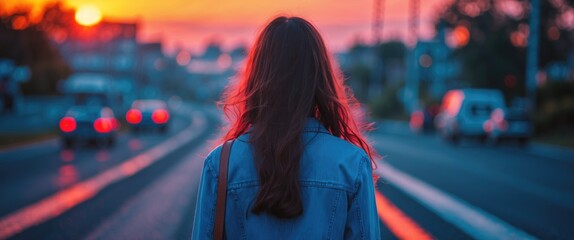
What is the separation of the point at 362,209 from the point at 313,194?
0.62ft

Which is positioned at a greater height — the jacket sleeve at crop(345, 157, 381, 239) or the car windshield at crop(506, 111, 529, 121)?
the jacket sleeve at crop(345, 157, 381, 239)

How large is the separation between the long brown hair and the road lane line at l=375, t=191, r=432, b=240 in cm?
485

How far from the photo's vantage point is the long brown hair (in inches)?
92.9

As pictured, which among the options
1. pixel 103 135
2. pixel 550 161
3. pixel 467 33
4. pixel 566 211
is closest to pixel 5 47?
pixel 467 33

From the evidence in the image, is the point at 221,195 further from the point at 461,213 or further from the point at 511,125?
the point at 511,125

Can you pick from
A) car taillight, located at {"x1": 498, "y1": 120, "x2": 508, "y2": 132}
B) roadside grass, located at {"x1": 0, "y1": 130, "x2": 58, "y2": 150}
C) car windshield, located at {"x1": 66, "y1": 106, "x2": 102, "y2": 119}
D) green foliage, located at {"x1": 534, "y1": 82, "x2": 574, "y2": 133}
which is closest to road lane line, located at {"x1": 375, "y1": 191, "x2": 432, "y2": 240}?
roadside grass, located at {"x1": 0, "y1": 130, "x2": 58, "y2": 150}

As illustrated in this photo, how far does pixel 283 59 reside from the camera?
2.50 meters

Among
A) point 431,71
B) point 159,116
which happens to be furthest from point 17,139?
point 431,71

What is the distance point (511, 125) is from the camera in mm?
25766

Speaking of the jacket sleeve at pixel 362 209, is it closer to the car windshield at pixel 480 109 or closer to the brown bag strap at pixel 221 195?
the brown bag strap at pixel 221 195

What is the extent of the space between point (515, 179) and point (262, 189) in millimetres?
12684

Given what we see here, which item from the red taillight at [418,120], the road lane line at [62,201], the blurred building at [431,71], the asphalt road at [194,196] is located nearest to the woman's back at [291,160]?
the asphalt road at [194,196]

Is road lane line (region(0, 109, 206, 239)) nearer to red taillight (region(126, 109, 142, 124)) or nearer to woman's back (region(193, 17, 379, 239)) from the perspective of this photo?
woman's back (region(193, 17, 379, 239))

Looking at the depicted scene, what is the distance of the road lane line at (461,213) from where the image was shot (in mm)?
7762
